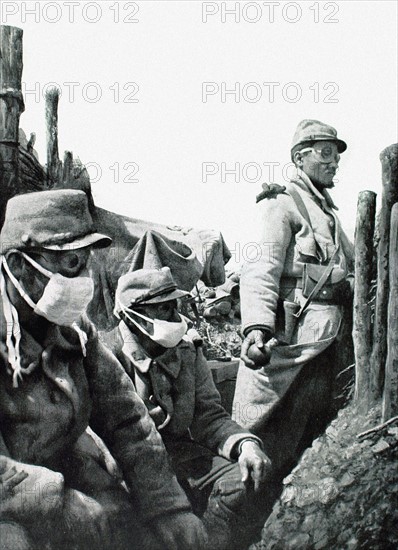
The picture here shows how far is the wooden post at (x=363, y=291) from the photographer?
7031 millimetres

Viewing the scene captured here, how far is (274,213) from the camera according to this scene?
7.16 m

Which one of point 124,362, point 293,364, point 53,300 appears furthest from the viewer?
point 293,364

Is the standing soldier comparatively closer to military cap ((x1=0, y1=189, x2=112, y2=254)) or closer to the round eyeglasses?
the round eyeglasses

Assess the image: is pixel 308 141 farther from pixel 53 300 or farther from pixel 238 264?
pixel 53 300

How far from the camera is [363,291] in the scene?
23.3ft

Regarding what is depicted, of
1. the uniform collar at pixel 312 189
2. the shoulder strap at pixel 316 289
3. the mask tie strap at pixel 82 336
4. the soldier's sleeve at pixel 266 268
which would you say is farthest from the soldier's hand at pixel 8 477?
the uniform collar at pixel 312 189

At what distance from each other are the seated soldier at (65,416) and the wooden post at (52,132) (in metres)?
0.67

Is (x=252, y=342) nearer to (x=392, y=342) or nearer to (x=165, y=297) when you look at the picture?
(x=165, y=297)

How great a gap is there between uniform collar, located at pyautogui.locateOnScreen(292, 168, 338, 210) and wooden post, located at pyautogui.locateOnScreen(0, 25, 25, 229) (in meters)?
1.82

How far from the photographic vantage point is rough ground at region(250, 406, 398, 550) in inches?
261

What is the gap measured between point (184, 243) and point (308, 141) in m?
1.05

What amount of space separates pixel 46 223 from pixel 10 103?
1034mm

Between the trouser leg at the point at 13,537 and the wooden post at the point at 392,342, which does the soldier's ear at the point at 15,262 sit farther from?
the wooden post at the point at 392,342

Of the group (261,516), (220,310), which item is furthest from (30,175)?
(261,516)
